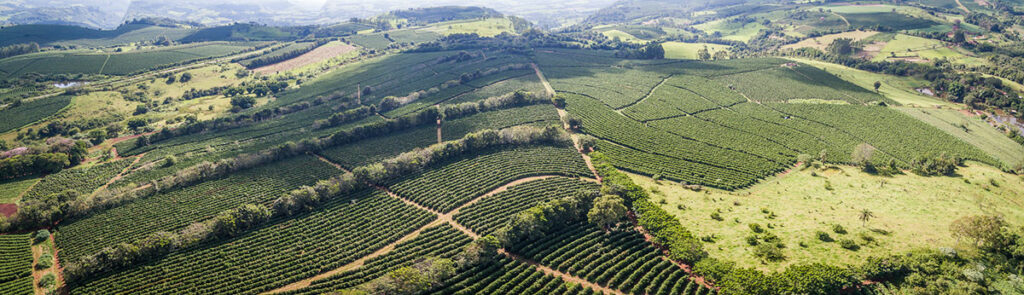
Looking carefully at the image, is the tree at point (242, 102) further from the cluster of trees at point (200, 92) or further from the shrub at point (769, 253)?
the shrub at point (769, 253)

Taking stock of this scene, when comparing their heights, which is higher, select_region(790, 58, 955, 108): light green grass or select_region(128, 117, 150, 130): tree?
select_region(790, 58, 955, 108): light green grass

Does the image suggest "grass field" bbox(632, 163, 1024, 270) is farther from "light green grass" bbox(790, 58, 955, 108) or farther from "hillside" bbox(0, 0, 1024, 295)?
"light green grass" bbox(790, 58, 955, 108)

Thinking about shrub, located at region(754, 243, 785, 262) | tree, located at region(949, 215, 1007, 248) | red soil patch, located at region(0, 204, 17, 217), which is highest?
tree, located at region(949, 215, 1007, 248)

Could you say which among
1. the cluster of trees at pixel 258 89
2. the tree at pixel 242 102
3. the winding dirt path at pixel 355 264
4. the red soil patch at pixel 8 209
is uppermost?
the cluster of trees at pixel 258 89

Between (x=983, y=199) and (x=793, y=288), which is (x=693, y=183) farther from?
(x=983, y=199)

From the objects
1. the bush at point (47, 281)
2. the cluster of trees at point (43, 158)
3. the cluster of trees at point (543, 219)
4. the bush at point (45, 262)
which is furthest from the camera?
the cluster of trees at point (43, 158)

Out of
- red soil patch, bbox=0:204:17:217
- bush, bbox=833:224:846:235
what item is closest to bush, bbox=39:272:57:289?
red soil patch, bbox=0:204:17:217

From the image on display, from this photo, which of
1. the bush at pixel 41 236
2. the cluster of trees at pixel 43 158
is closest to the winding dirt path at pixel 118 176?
the bush at pixel 41 236
